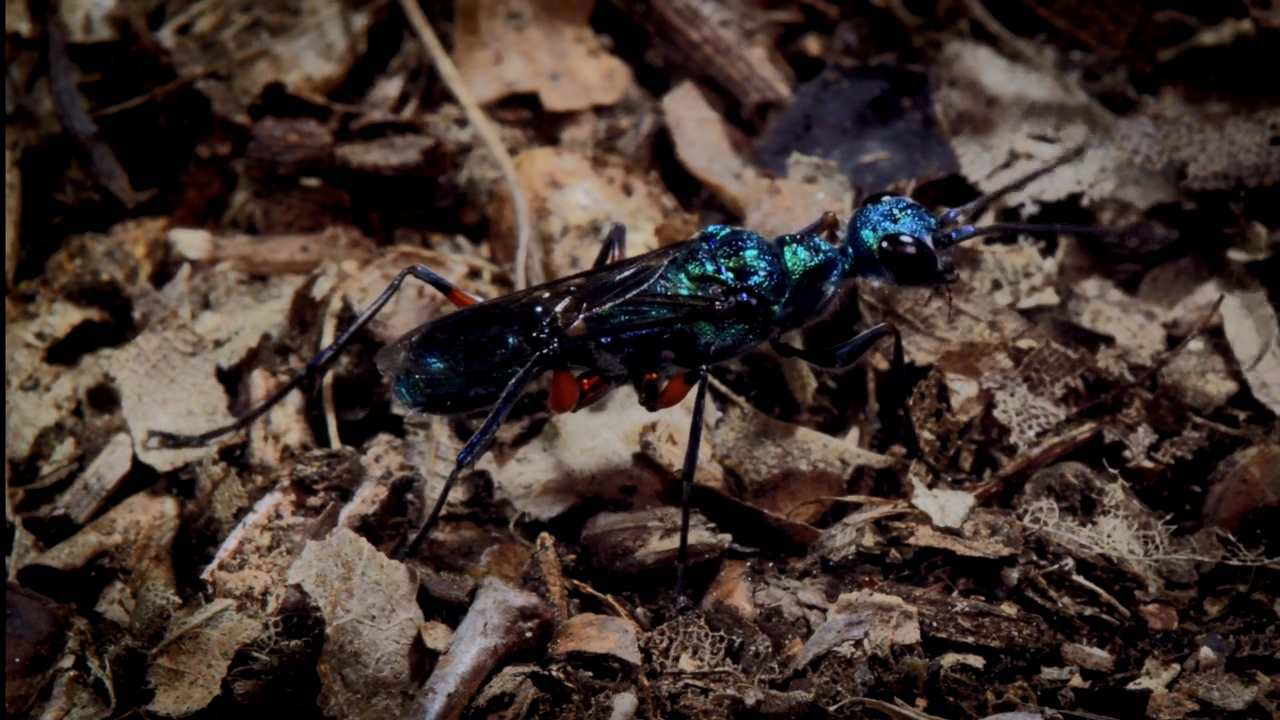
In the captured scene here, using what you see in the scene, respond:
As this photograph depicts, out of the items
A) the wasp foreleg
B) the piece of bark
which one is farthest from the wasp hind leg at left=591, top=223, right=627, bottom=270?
the piece of bark

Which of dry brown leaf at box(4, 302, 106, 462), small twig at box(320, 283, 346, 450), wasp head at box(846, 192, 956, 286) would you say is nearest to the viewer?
wasp head at box(846, 192, 956, 286)

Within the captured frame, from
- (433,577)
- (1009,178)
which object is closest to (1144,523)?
(1009,178)

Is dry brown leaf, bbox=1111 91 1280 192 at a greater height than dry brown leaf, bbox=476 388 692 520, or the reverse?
dry brown leaf, bbox=1111 91 1280 192

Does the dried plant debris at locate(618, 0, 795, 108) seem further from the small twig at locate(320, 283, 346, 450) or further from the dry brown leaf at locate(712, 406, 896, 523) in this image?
the small twig at locate(320, 283, 346, 450)

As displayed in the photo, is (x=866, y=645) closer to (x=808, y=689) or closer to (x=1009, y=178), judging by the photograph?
(x=808, y=689)

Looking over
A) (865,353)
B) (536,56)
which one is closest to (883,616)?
(865,353)

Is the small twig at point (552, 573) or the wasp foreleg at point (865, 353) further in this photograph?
the wasp foreleg at point (865, 353)

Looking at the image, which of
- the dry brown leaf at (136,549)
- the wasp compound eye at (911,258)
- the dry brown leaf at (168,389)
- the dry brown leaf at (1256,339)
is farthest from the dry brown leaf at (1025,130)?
the dry brown leaf at (136,549)

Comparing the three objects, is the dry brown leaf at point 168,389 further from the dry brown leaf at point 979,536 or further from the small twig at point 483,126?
the dry brown leaf at point 979,536
